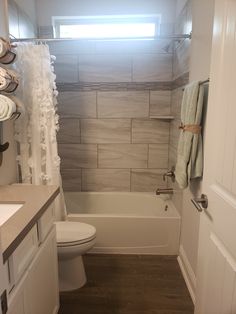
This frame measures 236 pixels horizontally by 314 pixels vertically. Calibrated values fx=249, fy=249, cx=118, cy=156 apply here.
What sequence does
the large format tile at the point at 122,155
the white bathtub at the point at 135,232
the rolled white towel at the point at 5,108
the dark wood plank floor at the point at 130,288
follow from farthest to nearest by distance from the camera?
the large format tile at the point at 122,155, the white bathtub at the point at 135,232, the dark wood plank floor at the point at 130,288, the rolled white towel at the point at 5,108

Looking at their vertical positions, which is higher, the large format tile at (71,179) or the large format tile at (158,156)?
the large format tile at (158,156)

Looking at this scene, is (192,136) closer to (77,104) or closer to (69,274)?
(69,274)

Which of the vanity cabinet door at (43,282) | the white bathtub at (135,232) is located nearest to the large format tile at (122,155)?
the white bathtub at (135,232)

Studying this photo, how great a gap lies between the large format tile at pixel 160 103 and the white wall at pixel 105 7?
0.80m

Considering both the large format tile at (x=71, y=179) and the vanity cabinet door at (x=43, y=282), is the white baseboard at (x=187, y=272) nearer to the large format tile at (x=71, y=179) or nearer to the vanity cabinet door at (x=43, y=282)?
the vanity cabinet door at (x=43, y=282)

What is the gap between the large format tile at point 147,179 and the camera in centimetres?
312

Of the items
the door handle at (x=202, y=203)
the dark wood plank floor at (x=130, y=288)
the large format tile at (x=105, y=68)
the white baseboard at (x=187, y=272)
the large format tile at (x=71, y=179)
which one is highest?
the large format tile at (x=105, y=68)

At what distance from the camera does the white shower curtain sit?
73.2 inches

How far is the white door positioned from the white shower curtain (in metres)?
1.21

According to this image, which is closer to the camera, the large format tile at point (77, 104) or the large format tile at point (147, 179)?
the large format tile at point (77, 104)

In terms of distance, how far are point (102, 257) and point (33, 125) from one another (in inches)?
55.7

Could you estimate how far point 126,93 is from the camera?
295 centimetres

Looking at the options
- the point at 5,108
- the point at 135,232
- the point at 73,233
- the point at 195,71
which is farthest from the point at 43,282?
the point at 195,71

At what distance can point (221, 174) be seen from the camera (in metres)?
1.06
